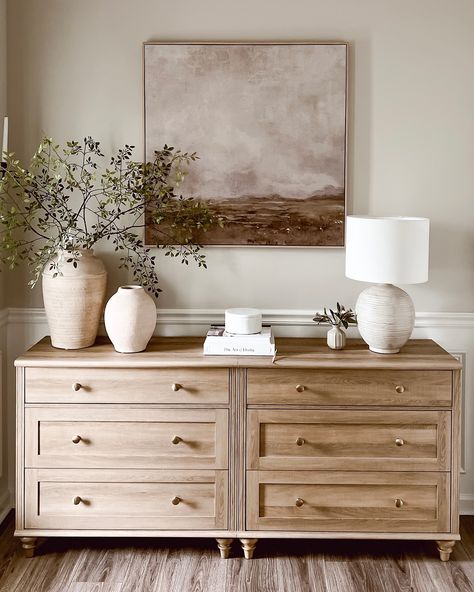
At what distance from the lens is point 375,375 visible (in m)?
2.67

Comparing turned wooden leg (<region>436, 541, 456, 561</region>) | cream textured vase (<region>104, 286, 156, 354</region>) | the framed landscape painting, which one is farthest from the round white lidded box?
turned wooden leg (<region>436, 541, 456, 561</region>)

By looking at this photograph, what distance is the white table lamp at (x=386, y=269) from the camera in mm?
2629

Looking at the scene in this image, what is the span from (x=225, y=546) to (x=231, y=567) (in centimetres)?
8

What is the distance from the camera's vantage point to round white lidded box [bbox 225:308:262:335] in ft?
9.16

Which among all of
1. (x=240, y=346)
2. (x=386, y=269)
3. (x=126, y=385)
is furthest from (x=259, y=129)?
(x=126, y=385)

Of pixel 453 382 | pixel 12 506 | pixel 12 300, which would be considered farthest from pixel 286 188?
pixel 12 506

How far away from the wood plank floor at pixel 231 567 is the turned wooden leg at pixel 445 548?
0.09ft

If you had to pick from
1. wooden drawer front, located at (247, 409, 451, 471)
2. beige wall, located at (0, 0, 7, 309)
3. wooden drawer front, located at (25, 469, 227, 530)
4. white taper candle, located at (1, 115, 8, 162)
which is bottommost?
wooden drawer front, located at (25, 469, 227, 530)

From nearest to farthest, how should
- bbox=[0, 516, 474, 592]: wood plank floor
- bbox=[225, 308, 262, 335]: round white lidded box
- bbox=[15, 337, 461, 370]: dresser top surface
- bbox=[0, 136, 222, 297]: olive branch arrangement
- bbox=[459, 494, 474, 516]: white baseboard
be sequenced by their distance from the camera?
bbox=[0, 516, 474, 592]: wood plank floor < bbox=[15, 337, 461, 370]: dresser top surface < bbox=[225, 308, 262, 335]: round white lidded box < bbox=[0, 136, 222, 297]: olive branch arrangement < bbox=[459, 494, 474, 516]: white baseboard

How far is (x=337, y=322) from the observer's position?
2916 millimetres

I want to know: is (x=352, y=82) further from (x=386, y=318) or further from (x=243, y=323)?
(x=243, y=323)

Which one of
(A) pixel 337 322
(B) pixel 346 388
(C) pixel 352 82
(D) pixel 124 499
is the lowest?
(D) pixel 124 499

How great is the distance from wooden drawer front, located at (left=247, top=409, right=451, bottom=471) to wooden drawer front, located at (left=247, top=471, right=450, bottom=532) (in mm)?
42

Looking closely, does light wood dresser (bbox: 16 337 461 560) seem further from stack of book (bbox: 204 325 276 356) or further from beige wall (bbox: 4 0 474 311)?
beige wall (bbox: 4 0 474 311)
